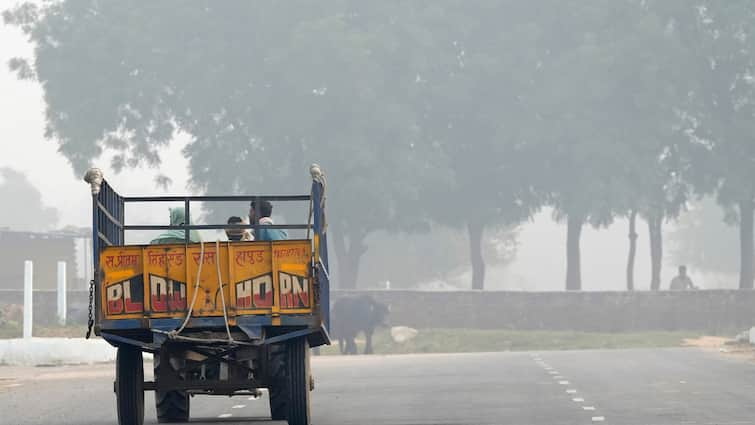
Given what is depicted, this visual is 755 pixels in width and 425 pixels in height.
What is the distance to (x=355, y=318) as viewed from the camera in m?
50.3

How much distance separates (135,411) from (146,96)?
55.5m

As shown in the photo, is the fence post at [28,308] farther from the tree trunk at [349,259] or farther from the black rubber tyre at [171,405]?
the tree trunk at [349,259]

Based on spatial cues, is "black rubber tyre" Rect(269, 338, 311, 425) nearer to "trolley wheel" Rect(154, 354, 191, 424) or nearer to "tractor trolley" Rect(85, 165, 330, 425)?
"tractor trolley" Rect(85, 165, 330, 425)

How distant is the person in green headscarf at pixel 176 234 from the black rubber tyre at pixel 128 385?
131 cm

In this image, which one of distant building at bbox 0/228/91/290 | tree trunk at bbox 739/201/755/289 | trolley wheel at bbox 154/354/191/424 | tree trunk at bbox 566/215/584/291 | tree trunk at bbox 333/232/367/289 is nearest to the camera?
trolley wheel at bbox 154/354/191/424

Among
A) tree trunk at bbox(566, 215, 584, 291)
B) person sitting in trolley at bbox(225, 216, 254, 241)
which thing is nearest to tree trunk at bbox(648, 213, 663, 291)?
tree trunk at bbox(566, 215, 584, 291)

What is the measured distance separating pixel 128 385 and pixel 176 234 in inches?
74.3

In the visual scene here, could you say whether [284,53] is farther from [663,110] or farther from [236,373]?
[236,373]

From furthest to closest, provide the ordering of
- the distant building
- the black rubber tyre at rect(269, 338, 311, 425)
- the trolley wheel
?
the distant building
the trolley wheel
the black rubber tyre at rect(269, 338, 311, 425)

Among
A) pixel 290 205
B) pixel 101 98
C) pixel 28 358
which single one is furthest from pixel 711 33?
pixel 28 358

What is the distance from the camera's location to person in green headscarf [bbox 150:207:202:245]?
17.3m

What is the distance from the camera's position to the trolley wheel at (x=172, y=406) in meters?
18.3

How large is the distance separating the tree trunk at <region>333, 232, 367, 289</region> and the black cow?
19.4 metres

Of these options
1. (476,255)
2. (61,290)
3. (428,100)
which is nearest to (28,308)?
(61,290)
